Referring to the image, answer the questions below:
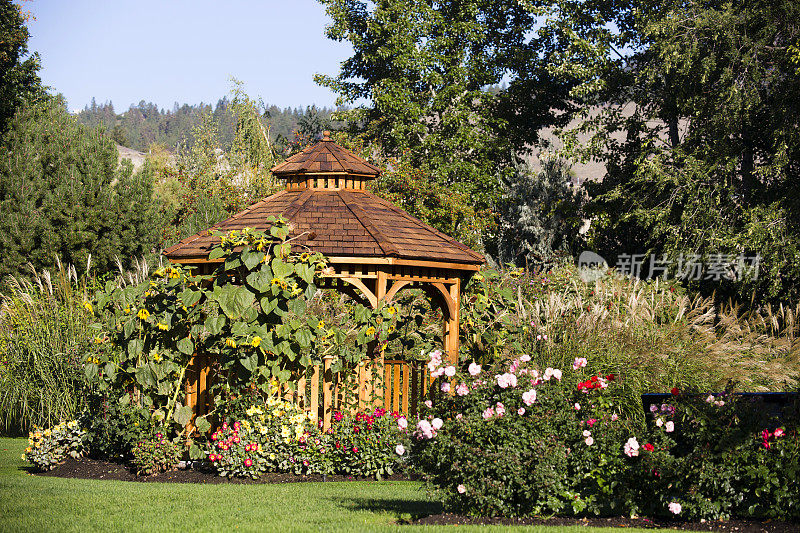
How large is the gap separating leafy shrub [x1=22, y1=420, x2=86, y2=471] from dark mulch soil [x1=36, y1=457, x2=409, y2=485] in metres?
0.10

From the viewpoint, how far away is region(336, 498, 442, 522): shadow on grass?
21.3 ft

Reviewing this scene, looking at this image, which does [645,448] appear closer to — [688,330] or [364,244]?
[364,244]

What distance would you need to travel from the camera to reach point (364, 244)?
31.8 feet

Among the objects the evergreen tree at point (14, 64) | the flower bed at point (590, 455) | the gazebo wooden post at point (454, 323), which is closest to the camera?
the flower bed at point (590, 455)

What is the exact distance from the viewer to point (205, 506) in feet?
→ 22.2

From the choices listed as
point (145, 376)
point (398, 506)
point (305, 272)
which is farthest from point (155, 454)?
point (398, 506)

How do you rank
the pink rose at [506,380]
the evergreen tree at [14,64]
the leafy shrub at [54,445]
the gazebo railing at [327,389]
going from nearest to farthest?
the pink rose at [506,380], the gazebo railing at [327,389], the leafy shrub at [54,445], the evergreen tree at [14,64]

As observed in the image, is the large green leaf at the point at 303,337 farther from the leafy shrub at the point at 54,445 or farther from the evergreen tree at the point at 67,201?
the evergreen tree at the point at 67,201

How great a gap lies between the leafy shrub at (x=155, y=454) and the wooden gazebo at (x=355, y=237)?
30.5 inches

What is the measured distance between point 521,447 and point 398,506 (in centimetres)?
148

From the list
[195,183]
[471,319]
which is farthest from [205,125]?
[471,319]

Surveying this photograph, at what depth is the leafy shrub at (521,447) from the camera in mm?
5910

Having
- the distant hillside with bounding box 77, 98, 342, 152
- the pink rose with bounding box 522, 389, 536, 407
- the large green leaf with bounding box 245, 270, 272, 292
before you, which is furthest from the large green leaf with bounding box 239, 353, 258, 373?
the distant hillside with bounding box 77, 98, 342, 152

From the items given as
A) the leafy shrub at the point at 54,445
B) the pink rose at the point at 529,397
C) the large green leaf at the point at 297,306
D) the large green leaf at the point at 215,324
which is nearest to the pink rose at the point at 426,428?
the pink rose at the point at 529,397
